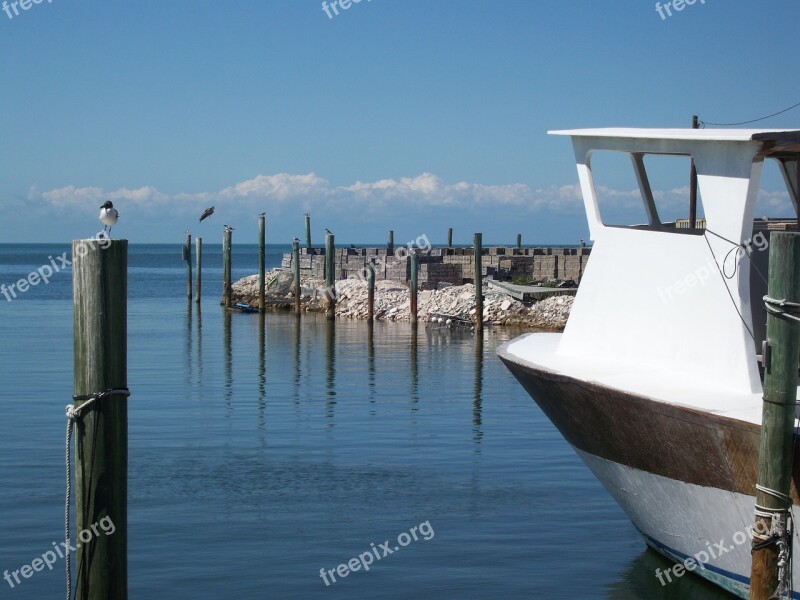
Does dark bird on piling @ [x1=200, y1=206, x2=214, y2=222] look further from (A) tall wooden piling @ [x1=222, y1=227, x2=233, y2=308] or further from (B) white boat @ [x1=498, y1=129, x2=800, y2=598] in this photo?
(B) white boat @ [x1=498, y1=129, x2=800, y2=598]

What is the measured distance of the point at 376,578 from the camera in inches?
352

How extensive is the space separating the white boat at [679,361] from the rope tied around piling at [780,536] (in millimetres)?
262

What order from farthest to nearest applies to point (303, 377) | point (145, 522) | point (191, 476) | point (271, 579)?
→ point (303, 377) < point (191, 476) < point (145, 522) < point (271, 579)

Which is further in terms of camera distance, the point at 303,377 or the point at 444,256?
the point at 444,256

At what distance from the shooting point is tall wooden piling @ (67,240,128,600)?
569 centimetres

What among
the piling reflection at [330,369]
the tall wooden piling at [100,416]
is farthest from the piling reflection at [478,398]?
the tall wooden piling at [100,416]

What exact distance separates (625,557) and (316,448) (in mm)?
5474

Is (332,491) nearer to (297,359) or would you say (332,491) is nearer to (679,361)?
(679,361)

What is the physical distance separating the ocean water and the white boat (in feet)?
3.80

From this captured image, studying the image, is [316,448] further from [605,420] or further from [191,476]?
[605,420]

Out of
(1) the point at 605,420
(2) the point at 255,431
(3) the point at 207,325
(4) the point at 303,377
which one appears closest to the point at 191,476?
(2) the point at 255,431

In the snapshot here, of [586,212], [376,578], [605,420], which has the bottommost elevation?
[376,578]
